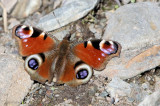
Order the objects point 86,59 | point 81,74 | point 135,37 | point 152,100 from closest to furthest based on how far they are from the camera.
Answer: point 152,100
point 81,74
point 86,59
point 135,37

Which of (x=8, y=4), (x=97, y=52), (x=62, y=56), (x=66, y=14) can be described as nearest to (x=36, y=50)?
(x=62, y=56)

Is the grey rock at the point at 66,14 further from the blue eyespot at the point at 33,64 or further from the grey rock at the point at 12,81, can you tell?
the blue eyespot at the point at 33,64

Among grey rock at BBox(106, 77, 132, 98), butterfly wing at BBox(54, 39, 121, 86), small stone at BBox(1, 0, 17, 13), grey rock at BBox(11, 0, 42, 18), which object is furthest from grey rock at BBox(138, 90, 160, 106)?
small stone at BBox(1, 0, 17, 13)

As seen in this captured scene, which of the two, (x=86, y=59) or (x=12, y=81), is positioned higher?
(x=86, y=59)

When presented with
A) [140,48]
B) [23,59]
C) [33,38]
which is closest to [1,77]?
[23,59]

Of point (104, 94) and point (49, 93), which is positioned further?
point (49, 93)

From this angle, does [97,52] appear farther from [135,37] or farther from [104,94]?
[135,37]

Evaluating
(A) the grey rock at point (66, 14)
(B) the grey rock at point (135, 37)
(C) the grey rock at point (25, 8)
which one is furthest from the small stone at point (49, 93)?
(C) the grey rock at point (25, 8)
